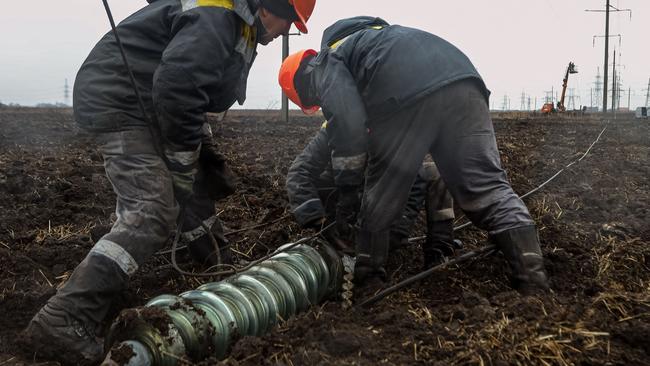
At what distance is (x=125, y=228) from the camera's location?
3.18 meters

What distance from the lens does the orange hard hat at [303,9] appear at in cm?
363

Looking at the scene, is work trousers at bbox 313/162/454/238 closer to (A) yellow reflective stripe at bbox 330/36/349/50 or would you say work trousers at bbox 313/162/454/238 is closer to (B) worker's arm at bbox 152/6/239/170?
(A) yellow reflective stripe at bbox 330/36/349/50

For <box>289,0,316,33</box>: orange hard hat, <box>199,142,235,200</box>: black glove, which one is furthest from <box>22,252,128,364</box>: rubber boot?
<box>289,0,316,33</box>: orange hard hat

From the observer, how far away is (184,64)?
3070 millimetres

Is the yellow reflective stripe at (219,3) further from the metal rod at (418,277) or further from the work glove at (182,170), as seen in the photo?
the metal rod at (418,277)

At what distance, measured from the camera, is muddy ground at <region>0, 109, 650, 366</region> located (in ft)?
8.30

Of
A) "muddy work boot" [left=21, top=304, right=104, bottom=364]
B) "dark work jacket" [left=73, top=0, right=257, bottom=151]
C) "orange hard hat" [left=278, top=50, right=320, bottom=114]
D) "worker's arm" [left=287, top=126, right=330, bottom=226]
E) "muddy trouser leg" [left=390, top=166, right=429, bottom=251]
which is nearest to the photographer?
A: "muddy work boot" [left=21, top=304, right=104, bottom=364]

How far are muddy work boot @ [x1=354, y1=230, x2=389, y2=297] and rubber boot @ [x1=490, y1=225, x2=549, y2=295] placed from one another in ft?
2.41

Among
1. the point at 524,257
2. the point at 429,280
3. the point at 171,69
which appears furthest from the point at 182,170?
the point at 524,257

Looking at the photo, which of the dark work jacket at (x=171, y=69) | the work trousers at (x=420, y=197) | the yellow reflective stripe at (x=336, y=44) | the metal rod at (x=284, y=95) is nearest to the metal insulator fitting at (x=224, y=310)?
the work trousers at (x=420, y=197)

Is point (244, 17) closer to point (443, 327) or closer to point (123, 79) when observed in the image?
point (123, 79)

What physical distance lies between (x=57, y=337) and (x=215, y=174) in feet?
5.02

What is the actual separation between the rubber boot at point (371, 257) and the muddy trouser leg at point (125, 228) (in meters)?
1.19

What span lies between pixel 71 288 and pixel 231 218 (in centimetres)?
274
